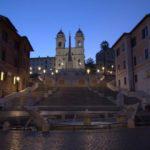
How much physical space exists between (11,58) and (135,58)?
71.8 ft

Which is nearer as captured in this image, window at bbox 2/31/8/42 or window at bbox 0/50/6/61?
window at bbox 0/50/6/61

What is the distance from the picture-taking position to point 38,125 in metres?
15.8

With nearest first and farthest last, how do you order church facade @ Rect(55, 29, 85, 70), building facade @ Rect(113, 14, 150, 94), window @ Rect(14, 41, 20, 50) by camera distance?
building facade @ Rect(113, 14, 150, 94) < window @ Rect(14, 41, 20, 50) < church facade @ Rect(55, 29, 85, 70)

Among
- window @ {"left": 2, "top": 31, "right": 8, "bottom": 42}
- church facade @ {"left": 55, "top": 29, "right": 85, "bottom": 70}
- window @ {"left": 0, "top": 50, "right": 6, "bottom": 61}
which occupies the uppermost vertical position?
church facade @ {"left": 55, "top": 29, "right": 85, "bottom": 70}

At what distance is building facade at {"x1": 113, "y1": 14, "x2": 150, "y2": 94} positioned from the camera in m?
38.8

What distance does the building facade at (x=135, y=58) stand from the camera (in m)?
38.8

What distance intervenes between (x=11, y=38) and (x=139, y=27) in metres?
22.1

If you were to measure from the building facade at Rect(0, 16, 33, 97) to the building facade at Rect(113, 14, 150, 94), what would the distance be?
19.6 metres

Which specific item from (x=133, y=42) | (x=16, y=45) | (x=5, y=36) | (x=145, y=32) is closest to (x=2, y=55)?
(x=5, y=36)

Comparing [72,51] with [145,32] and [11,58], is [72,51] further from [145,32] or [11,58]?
[145,32]

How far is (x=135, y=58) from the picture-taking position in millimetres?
44906

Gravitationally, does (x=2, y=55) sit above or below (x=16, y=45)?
below

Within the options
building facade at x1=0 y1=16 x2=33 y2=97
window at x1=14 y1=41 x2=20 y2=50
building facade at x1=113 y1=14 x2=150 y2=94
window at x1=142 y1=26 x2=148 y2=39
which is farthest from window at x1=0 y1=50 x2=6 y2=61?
window at x1=142 y1=26 x2=148 y2=39

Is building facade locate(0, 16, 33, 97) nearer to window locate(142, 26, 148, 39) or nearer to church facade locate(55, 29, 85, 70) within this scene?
window locate(142, 26, 148, 39)
